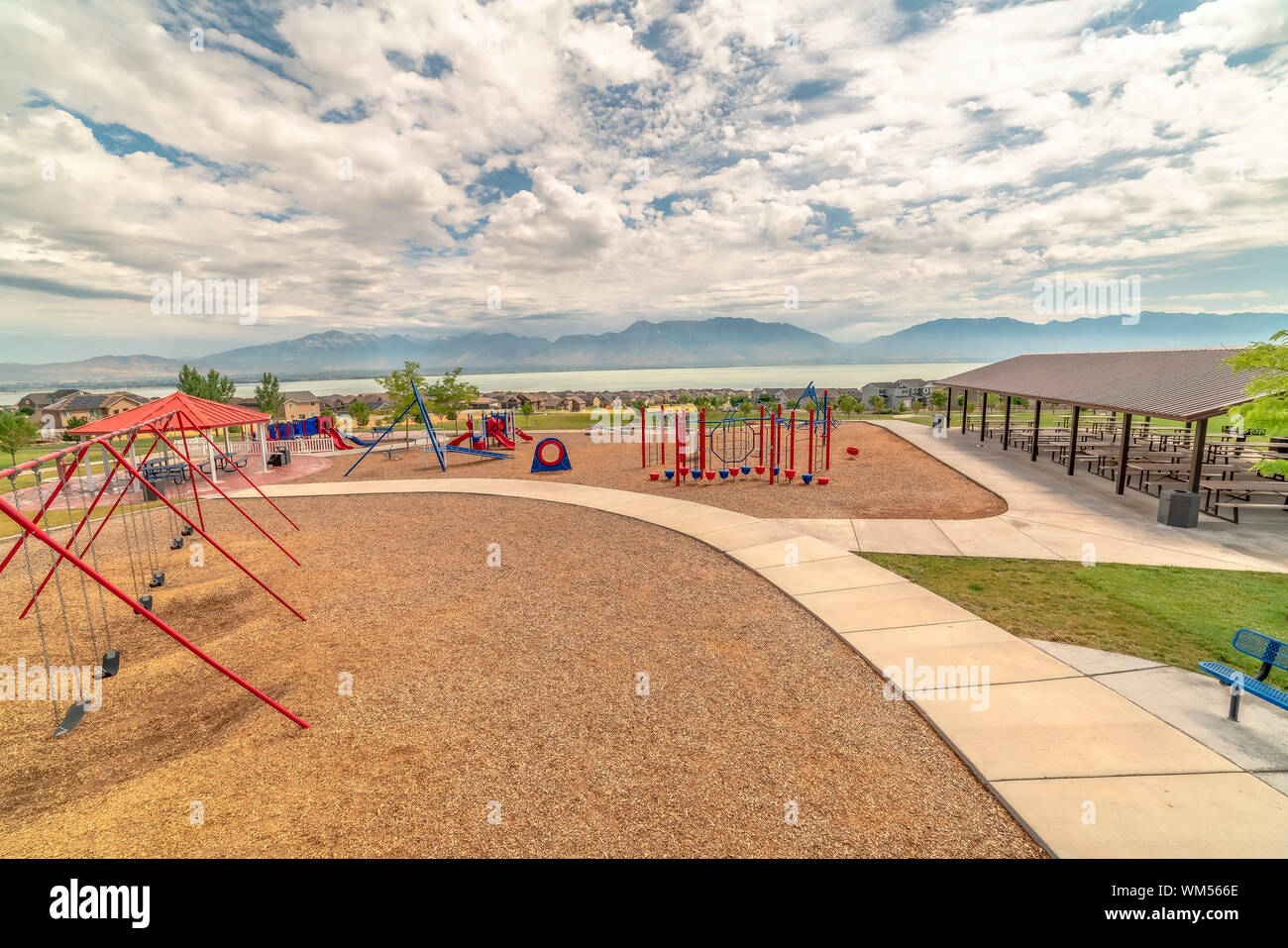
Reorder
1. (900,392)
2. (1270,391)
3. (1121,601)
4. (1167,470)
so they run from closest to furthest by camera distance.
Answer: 1. (1270,391)
2. (1121,601)
3. (1167,470)
4. (900,392)

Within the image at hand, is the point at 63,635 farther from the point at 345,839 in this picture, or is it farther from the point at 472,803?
the point at 472,803

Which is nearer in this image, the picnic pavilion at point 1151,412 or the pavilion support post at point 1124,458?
the picnic pavilion at point 1151,412

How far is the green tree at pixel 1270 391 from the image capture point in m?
8.55

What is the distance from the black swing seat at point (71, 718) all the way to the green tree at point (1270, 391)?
1777 cm

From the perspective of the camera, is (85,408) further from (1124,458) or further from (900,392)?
(900,392)

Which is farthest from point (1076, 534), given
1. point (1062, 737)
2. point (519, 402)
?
point (519, 402)

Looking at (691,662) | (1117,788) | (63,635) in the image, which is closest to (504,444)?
(63,635)

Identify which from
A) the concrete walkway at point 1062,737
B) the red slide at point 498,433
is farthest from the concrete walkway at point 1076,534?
the red slide at point 498,433

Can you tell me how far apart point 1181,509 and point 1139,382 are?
293 inches

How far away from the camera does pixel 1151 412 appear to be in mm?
14836

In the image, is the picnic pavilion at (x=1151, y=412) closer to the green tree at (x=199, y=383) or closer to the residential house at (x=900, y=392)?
the green tree at (x=199, y=383)

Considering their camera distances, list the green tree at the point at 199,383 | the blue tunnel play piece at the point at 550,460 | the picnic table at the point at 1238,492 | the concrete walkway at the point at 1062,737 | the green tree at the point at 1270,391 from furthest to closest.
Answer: the green tree at the point at 199,383 < the blue tunnel play piece at the point at 550,460 < the picnic table at the point at 1238,492 < the green tree at the point at 1270,391 < the concrete walkway at the point at 1062,737

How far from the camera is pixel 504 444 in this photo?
3122cm
